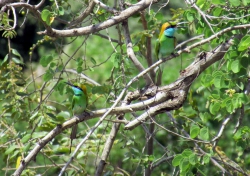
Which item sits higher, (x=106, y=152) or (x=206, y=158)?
(x=206, y=158)

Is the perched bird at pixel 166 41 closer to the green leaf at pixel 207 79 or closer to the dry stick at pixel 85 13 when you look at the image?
the dry stick at pixel 85 13

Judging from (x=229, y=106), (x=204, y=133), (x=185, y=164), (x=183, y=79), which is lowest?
(x=185, y=164)

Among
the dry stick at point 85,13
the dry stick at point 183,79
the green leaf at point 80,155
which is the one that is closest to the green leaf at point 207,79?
the dry stick at point 183,79

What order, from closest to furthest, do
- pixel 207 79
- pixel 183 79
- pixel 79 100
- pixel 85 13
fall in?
pixel 207 79, pixel 183 79, pixel 85 13, pixel 79 100

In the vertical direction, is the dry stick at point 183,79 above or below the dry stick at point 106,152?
above

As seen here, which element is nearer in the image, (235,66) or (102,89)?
(235,66)

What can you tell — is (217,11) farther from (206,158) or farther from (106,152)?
(106,152)

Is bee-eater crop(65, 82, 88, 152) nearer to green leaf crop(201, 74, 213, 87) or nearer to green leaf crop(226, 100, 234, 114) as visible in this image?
green leaf crop(201, 74, 213, 87)

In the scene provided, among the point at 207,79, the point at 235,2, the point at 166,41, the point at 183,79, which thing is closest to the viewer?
the point at 235,2

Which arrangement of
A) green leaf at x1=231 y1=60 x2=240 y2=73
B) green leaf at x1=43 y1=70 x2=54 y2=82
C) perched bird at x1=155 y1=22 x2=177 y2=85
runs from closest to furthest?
green leaf at x1=231 y1=60 x2=240 y2=73
green leaf at x1=43 y1=70 x2=54 y2=82
perched bird at x1=155 y1=22 x2=177 y2=85

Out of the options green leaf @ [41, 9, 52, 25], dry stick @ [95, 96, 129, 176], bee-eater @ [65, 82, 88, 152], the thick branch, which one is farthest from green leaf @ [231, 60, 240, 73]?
bee-eater @ [65, 82, 88, 152]

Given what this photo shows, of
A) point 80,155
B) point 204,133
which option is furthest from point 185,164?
point 80,155

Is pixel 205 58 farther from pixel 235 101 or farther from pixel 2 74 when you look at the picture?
pixel 2 74

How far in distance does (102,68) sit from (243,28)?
3831mm
